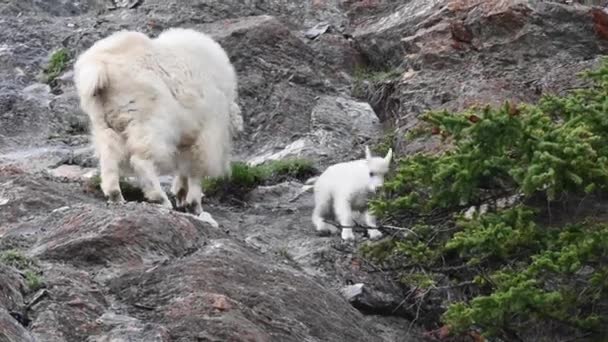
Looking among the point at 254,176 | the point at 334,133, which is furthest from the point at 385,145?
the point at 254,176

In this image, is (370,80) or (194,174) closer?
(194,174)

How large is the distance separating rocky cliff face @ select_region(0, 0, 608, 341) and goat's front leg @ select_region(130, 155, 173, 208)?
426 mm

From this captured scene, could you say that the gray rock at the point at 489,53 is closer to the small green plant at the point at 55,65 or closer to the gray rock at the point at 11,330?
the small green plant at the point at 55,65

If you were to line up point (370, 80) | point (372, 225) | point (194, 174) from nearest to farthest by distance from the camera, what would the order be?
point (372, 225) < point (194, 174) < point (370, 80)

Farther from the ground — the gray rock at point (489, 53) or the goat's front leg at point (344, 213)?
the gray rock at point (489, 53)

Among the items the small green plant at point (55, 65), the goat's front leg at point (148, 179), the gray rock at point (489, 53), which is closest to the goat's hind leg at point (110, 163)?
the goat's front leg at point (148, 179)

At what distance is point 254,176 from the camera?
468 inches

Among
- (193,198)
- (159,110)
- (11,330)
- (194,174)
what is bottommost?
(193,198)

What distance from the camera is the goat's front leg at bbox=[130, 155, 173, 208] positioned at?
367 inches

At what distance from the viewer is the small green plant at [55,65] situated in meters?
15.1

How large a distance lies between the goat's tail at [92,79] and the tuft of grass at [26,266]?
88.9 inches

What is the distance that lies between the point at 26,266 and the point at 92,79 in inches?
98.9

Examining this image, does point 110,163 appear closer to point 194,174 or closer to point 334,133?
point 194,174

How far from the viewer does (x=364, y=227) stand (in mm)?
9352
